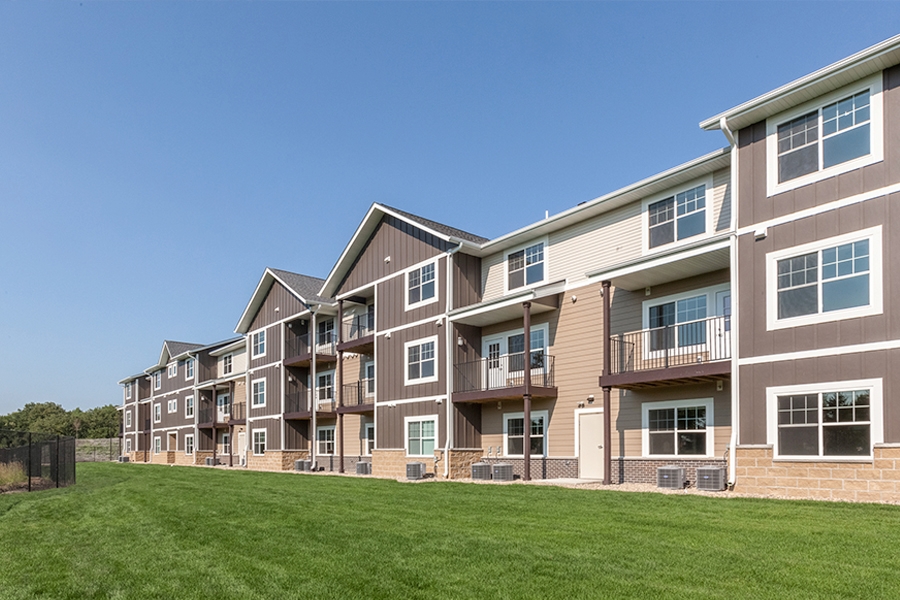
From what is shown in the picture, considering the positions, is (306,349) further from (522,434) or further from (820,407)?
(820,407)

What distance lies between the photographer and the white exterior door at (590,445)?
19453mm

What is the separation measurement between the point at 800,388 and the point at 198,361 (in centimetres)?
4314

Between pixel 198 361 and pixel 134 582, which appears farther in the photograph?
pixel 198 361

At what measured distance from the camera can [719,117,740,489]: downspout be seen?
48.2 ft

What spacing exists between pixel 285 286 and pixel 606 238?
2013 cm

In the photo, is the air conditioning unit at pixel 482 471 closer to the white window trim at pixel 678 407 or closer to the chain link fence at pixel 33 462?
the white window trim at pixel 678 407

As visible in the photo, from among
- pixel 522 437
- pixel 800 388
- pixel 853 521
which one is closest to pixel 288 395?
pixel 522 437

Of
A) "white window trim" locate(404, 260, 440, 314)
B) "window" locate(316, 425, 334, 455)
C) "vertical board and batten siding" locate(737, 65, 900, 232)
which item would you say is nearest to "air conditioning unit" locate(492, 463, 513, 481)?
"white window trim" locate(404, 260, 440, 314)

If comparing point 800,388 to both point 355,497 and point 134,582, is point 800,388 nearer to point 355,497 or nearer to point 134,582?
point 355,497

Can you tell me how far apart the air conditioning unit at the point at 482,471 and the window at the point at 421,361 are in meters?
3.89

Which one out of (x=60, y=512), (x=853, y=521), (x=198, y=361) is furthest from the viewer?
(x=198, y=361)

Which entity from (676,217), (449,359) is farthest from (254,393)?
(676,217)

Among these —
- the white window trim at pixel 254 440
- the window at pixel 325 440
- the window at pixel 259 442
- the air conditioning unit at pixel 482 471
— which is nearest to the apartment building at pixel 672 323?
the air conditioning unit at pixel 482 471

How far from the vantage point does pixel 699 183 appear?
57.6 ft
